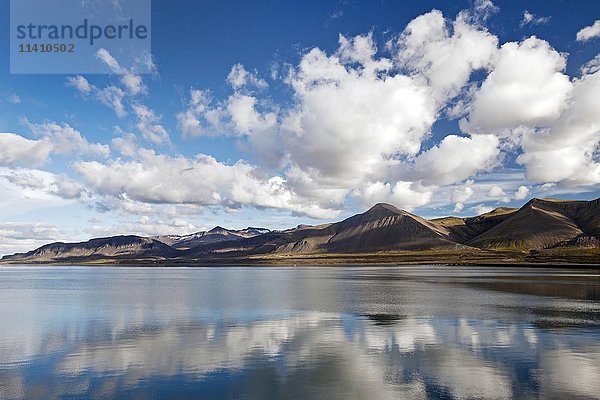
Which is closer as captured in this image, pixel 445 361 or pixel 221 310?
pixel 445 361

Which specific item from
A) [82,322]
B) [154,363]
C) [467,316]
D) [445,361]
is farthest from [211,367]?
[467,316]

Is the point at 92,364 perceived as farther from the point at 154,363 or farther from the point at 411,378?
the point at 411,378

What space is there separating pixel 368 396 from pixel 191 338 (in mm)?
17904

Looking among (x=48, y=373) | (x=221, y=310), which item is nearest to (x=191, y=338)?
(x=48, y=373)

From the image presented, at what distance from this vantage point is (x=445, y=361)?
2783 cm

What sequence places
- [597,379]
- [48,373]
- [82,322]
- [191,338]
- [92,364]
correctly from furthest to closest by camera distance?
[82,322], [191,338], [92,364], [48,373], [597,379]

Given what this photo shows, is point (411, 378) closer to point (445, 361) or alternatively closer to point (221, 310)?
point (445, 361)

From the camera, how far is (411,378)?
24.2 meters

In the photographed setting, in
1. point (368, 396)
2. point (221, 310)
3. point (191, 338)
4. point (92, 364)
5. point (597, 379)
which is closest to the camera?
point (368, 396)

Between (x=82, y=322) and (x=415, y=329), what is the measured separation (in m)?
30.4

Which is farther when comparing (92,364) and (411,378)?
(92,364)

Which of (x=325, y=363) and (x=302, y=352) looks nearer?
(x=325, y=363)

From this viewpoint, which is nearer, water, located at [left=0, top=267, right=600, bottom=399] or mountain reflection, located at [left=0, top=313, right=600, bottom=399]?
mountain reflection, located at [left=0, top=313, right=600, bottom=399]

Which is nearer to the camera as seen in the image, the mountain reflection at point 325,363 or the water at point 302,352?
the mountain reflection at point 325,363
